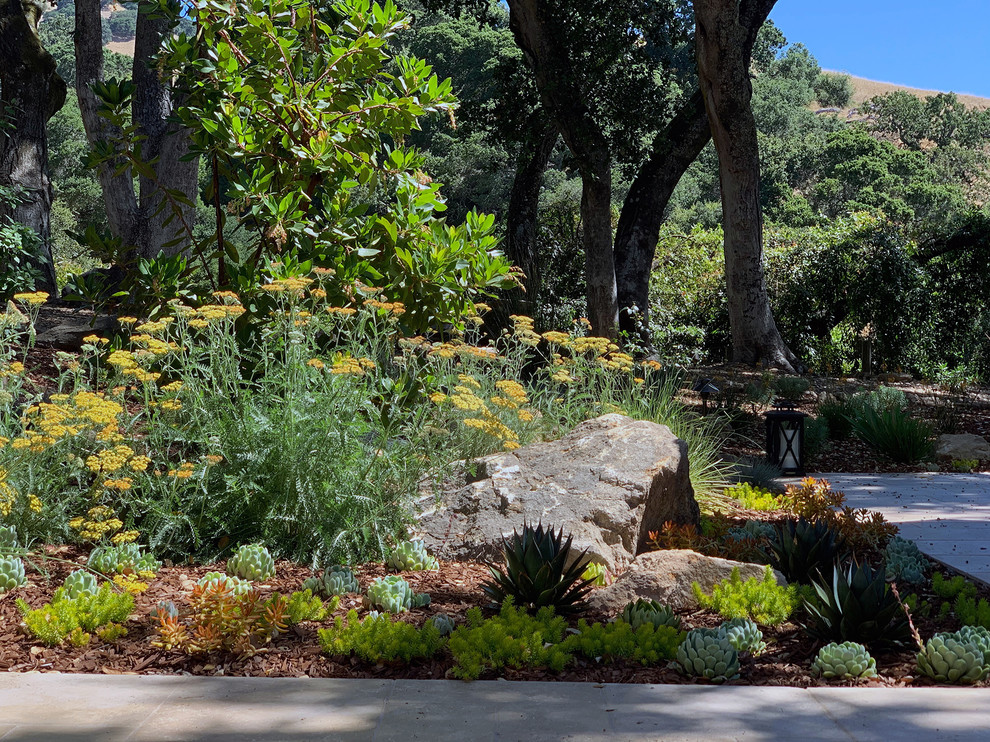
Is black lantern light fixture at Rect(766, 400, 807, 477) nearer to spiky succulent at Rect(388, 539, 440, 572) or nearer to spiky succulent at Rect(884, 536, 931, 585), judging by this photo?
spiky succulent at Rect(884, 536, 931, 585)

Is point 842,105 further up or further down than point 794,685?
further up

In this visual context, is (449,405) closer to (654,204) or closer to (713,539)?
(713,539)

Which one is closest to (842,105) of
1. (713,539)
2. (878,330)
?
(878,330)

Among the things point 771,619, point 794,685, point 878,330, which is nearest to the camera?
point 794,685

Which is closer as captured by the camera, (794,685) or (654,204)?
(794,685)

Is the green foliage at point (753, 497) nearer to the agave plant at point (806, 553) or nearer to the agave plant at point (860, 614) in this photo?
the agave plant at point (806, 553)

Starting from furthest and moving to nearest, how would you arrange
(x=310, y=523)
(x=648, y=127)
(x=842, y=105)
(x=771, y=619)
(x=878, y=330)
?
(x=842, y=105) < (x=878, y=330) < (x=648, y=127) < (x=310, y=523) < (x=771, y=619)

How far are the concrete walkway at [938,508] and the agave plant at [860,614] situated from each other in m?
1.30

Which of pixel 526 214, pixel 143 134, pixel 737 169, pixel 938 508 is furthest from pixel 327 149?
pixel 526 214

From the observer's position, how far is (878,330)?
13.8 metres

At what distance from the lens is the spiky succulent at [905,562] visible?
4160 millimetres

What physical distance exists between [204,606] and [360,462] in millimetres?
1175

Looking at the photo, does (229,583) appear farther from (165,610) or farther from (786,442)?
(786,442)

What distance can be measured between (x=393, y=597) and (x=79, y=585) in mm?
1193
